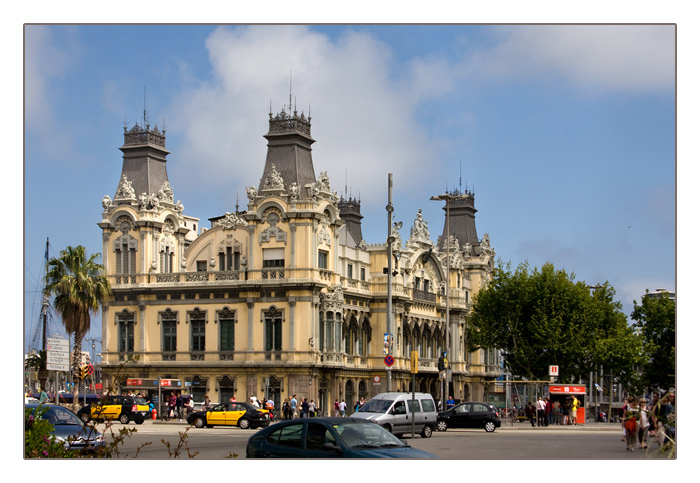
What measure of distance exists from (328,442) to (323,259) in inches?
1899

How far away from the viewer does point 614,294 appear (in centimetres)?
8012

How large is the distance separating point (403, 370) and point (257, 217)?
17118mm

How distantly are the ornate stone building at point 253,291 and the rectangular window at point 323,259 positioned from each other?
15cm

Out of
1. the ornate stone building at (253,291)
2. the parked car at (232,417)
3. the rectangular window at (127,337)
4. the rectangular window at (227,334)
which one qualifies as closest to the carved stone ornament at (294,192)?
the ornate stone building at (253,291)

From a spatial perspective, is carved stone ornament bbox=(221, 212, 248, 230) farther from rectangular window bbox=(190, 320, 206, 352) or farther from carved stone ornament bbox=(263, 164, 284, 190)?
rectangular window bbox=(190, 320, 206, 352)

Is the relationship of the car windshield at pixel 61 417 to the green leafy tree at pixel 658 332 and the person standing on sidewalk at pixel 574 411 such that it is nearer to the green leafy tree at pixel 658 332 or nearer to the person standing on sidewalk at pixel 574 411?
the person standing on sidewalk at pixel 574 411

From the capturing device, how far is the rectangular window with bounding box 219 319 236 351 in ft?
227

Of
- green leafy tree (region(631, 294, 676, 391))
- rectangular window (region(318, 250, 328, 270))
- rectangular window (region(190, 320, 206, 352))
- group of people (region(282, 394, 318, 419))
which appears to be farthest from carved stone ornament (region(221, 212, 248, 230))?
green leafy tree (region(631, 294, 676, 391))

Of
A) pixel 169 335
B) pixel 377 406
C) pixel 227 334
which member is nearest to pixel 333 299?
pixel 227 334

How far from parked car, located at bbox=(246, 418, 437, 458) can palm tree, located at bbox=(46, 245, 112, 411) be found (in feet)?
122

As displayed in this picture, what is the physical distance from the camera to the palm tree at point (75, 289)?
57.6 metres
